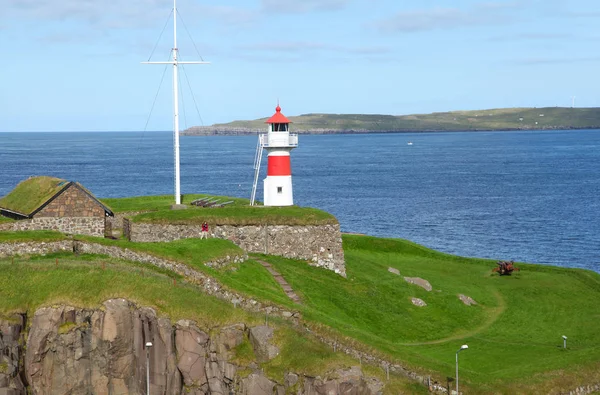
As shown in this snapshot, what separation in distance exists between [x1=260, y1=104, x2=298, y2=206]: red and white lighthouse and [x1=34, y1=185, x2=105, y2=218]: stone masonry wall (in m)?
11.5

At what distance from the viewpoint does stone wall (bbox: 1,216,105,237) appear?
5003 cm

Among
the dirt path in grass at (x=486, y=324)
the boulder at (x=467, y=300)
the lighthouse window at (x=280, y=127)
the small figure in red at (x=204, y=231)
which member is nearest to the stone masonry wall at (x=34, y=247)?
the small figure in red at (x=204, y=231)

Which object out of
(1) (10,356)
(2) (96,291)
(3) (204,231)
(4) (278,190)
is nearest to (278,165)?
(4) (278,190)

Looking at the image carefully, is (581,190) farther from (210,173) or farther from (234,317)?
(234,317)

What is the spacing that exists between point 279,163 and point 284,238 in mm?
6297

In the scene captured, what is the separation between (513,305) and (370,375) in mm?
21931

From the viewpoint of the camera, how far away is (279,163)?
56.7 metres

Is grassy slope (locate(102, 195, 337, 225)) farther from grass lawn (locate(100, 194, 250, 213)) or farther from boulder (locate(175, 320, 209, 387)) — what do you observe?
boulder (locate(175, 320, 209, 387))

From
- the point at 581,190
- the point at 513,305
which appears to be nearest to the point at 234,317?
the point at 513,305

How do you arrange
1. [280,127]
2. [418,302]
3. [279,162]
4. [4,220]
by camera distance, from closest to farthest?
[4,220] < [418,302] < [280,127] < [279,162]

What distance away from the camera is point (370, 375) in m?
A: 35.4

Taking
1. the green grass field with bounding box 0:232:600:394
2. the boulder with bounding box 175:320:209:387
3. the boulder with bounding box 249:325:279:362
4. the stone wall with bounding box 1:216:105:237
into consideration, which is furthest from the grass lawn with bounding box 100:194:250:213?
the boulder with bounding box 249:325:279:362

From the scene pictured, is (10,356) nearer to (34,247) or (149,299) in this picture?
(149,299)

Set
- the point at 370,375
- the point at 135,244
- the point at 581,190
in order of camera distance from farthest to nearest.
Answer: the point at 581,190, the point at 135,244, the point at 370,375
